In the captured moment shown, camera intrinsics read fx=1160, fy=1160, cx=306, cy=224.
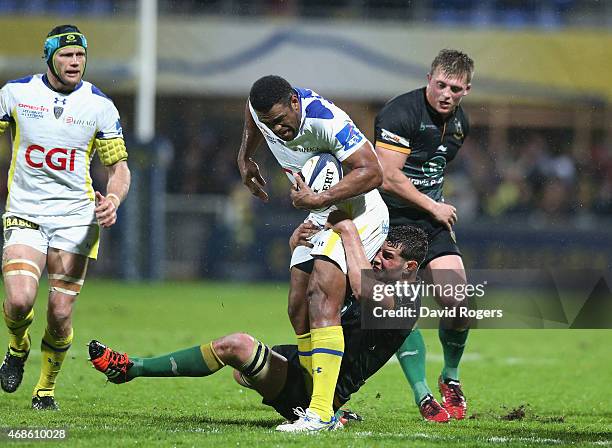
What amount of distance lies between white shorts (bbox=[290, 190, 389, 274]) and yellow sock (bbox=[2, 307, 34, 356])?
1932 millimetres

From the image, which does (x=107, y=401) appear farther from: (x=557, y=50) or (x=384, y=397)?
(x=557, y=50)

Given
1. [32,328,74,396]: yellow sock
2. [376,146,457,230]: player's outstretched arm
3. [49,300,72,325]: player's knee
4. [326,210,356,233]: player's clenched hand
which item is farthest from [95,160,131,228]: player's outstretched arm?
[376,146,457,230]: player's outstretched arm

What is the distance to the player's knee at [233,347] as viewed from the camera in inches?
267

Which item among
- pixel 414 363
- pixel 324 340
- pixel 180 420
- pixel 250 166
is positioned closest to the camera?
pixel 324 340

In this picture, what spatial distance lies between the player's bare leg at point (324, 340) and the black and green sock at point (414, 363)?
1316 mm

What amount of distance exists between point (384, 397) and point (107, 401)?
222cm

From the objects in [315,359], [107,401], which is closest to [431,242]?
[315,359]

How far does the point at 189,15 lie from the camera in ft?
80.5

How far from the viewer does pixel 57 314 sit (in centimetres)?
789

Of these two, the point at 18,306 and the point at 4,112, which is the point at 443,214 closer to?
the point at 18,306

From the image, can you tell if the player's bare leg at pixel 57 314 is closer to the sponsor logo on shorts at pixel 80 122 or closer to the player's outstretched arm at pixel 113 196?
the player's outstretched arm at pixel 113 196

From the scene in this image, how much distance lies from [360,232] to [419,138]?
166cm

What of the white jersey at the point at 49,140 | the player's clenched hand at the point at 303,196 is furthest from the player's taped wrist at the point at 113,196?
the player's clenched hand at the point at 303,196

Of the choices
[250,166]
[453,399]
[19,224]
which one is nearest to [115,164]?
[19,224]
